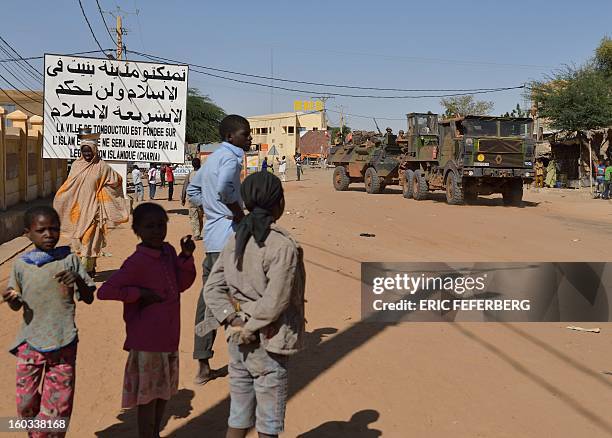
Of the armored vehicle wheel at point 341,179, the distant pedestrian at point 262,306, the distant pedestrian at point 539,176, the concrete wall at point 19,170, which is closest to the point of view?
the distant pedestrian at point 262,306

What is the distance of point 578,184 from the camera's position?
27.1 metres

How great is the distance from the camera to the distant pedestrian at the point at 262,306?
253 cm

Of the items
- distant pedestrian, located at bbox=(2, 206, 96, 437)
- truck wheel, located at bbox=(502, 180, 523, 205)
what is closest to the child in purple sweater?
distant pedestrian, located at bbox=(2, 206, 96, 437)

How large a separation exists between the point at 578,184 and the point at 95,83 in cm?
2052

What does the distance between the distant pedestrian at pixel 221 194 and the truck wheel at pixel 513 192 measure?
16015mm

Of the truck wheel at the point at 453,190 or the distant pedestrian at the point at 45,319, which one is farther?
the truck wheel at the point at 453,190

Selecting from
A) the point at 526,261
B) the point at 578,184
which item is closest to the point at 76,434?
the point at 526,261

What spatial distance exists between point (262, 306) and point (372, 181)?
21387mm

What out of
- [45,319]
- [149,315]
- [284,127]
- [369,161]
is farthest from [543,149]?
[284,127]

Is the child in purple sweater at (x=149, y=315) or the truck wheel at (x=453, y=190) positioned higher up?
the truck wheel at (x=453, y=190)

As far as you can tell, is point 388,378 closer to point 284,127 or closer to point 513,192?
point 513,192

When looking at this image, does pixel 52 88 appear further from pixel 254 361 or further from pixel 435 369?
pixel 254 361

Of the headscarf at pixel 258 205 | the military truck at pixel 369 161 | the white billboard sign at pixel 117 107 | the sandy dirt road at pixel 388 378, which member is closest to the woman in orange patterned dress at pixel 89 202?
the sandy dirt road at pixel 388 378

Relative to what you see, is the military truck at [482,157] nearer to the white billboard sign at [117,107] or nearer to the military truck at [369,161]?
the military truck at [369,161]
